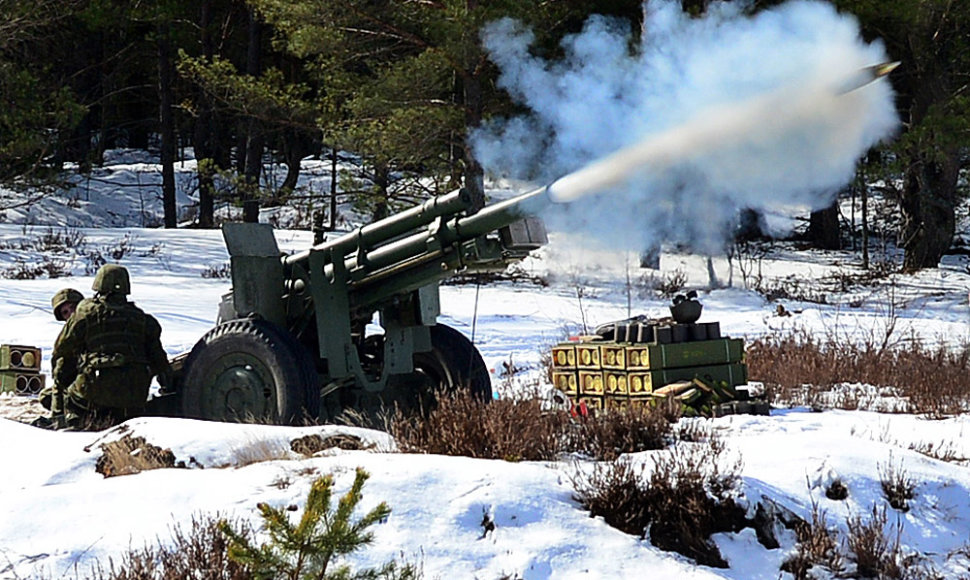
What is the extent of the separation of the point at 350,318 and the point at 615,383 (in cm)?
240

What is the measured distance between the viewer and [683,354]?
427 inches

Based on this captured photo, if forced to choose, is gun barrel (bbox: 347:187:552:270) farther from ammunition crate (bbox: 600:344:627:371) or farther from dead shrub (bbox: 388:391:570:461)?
ammunition crate (bbox: 600:344:627:371)

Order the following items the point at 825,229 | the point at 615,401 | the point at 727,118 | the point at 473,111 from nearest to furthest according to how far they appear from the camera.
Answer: the point at 727,118 → the point at 615,401 → the point at 473,111 → the point at 825,229

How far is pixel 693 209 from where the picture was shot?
15.6 metres

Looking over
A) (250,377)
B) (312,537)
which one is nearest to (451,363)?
(250,377)

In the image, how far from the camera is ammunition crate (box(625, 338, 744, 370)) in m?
10.7

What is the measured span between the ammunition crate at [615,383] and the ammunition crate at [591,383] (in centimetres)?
4

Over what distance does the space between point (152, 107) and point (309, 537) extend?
39649 mm

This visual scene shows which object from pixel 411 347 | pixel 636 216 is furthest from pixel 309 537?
pixel 636 216

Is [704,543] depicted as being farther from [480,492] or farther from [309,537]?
[309,537]

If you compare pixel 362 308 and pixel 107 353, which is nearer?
pixel 107 353

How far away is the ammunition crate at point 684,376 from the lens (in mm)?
10719

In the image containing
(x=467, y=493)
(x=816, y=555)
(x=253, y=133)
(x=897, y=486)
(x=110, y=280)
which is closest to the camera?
(x=816, y=555)

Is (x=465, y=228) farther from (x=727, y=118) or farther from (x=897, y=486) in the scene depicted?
(x=897, y=486)
